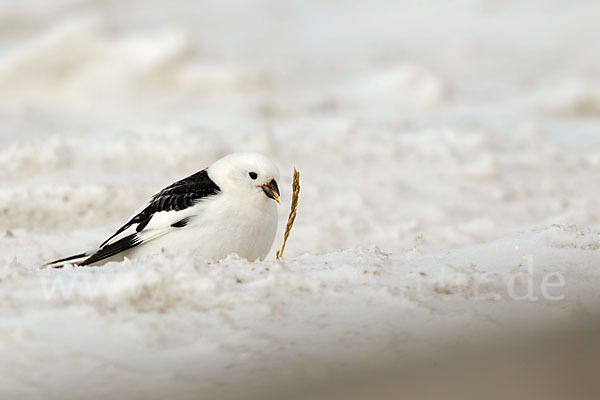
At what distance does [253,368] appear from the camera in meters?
2.01

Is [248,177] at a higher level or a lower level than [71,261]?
higher

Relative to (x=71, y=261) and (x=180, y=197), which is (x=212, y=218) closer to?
(x=180, y=197)

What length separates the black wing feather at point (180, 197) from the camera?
3.50 metres

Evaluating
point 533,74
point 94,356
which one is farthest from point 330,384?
point 533,74

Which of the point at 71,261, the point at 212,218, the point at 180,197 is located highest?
the point at 180,197

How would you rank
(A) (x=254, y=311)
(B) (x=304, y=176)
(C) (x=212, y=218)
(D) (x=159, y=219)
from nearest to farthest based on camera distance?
(A) (x=254, y=311), (C) (x=212, y=218), (D) (x=159, y=219), (B) (x=304, y=176)

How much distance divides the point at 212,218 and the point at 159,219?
11.7 inches

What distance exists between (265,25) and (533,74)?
3.65 m

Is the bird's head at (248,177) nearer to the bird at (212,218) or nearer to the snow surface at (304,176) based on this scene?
the bird at (212,218)

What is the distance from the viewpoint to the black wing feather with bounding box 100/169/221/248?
350 centimetres

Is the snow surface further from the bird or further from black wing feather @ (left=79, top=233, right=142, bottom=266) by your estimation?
black wing feather @ (left=79, top=233, right=142, bottom=266)

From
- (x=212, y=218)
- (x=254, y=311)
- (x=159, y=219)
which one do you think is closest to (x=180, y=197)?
(x=159, y=219)

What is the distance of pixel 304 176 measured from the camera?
564cm

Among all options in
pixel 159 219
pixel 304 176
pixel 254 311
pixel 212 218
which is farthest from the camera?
pixel 304 176
